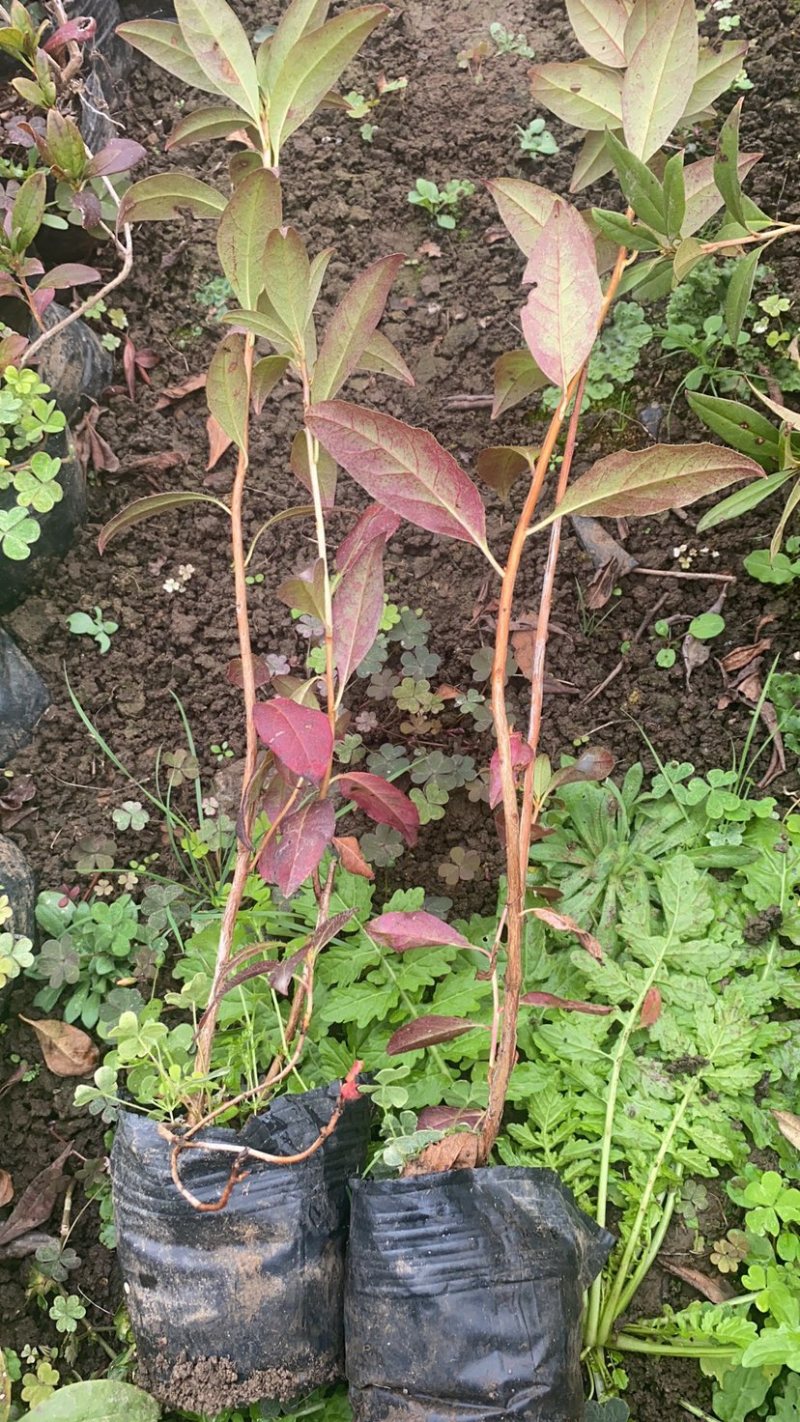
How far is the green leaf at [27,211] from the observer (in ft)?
7.27

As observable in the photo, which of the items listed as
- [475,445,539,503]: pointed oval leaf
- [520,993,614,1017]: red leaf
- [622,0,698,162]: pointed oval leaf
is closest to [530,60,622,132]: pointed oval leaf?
[622,0,698,162]: pointed oval leaf

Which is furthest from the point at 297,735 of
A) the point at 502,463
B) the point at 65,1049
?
the point at 65,1049

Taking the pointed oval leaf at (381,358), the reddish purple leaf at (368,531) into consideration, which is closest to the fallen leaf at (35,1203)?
the reddish purple leaf at (368,531)

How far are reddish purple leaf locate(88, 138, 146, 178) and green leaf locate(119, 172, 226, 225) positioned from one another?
51cm

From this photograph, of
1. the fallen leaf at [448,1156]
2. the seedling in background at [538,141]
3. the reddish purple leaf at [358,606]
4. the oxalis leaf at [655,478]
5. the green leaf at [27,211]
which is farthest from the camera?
the seedling in background at [538,141]

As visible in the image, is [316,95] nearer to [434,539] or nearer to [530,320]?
[530,320]

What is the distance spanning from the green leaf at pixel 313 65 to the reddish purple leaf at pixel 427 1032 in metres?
1.67

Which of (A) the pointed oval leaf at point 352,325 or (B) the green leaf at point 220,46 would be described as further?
(B) the green leaf at point 220,46

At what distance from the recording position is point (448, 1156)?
5.18ft

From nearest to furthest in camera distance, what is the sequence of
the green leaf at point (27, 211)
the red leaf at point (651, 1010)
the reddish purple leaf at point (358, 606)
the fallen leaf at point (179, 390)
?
the reddish purple leaf at point (358, 606) → the red leaf at point (651, 1010) → the green leaf at point (27, 211) → the fallen leaf at point (179, 390)

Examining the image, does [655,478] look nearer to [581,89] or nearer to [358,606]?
[358,606]

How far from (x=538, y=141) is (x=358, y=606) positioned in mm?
1904

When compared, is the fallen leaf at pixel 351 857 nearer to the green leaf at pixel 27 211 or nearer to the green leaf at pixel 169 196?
the green leaf at pixel 169 196

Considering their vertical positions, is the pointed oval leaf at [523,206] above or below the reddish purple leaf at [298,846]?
above
